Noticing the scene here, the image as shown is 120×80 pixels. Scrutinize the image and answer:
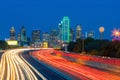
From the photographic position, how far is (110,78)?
34656 mm

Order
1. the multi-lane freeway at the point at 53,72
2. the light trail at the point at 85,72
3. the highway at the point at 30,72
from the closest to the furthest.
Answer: the light trail at the point at 85,72
the multi-lane freeway at the point at 53,72
the highway at the point at 30,72

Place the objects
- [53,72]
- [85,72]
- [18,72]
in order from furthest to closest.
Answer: [53,72] < [18,72] < [85,72]

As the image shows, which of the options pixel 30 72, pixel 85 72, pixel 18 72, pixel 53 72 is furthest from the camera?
pixel 53 72

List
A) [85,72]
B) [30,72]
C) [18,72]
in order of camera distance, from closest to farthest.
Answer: [85,72], [30,72], [18,72]

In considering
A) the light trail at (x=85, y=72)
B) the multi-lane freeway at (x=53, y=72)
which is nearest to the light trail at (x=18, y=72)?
the multi-lane freeway at (x=53, y=72)

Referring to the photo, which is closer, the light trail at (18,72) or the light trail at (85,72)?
the light trail at (85,72)

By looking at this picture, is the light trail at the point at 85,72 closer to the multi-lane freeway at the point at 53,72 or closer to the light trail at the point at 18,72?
the multi-lane freeway at the point at 53,72

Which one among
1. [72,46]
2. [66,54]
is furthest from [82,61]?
[72,46]

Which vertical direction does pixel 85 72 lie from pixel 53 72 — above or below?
above

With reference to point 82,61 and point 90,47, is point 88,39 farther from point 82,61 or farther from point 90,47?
point 82,61

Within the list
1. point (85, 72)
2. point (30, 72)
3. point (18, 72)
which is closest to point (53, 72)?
point (30, 72)

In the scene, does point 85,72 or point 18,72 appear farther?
point 18,72

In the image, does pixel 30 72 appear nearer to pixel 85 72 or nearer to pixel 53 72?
Result: pixel 53 72

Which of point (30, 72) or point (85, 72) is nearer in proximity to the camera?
point (85, 72)
